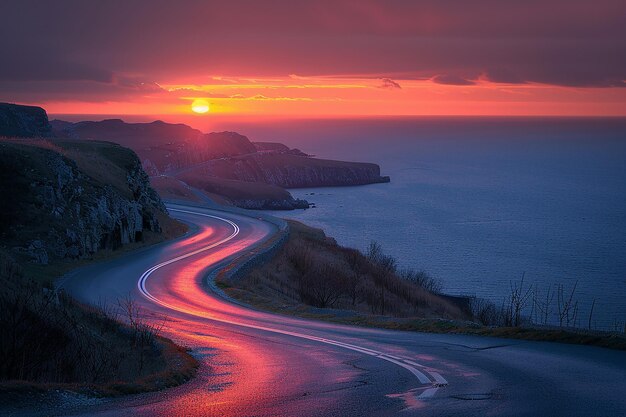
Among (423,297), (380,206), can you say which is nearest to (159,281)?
(423,297)

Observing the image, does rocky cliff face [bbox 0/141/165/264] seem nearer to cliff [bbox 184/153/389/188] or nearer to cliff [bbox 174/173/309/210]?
cliff [bbox 174/173/309/210]

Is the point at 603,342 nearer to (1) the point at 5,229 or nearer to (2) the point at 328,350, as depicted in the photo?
(2) the point at 328,350

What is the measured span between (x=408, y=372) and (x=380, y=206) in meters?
101

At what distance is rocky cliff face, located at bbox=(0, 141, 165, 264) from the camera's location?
110 ft

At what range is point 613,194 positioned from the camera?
12412 cm

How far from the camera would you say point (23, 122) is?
7944cm

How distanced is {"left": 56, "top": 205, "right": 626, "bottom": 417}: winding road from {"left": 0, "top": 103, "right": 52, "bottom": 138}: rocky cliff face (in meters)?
58.0

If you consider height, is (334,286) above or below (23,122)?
below

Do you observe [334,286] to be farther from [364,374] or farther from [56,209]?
[364,374]

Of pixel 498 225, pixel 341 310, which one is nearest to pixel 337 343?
pixel 341 310

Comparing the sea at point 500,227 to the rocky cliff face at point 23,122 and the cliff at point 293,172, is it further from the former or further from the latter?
the rocky cliff face at point 23,122

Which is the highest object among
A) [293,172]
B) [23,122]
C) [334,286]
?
[23,122]

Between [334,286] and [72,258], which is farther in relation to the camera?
[334,286]

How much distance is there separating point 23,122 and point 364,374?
75447mm
